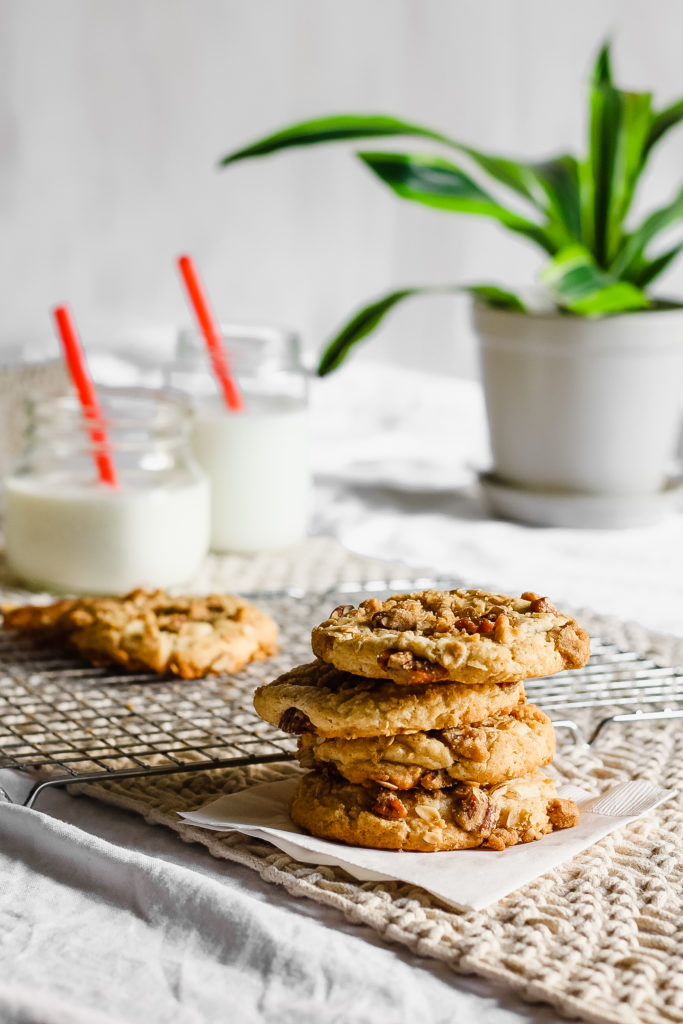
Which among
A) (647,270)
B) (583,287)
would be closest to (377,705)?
(583,287)

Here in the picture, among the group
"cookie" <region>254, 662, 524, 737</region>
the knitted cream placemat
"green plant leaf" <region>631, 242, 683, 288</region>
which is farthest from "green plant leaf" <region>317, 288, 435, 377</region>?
"cookie" <region>254, 662, 524, 737</region>

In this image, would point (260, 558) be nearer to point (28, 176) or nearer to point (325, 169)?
point (28, 176)

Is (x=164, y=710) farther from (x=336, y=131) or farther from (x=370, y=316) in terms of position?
(x=336, y=131)

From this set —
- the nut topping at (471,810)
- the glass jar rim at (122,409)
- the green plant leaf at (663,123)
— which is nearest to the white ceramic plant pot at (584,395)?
the green plant leaf at (663,123)

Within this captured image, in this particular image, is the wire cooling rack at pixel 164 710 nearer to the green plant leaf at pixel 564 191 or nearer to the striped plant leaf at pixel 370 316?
the striped plant leaf at pixel 370 316

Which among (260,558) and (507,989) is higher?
(507,989)

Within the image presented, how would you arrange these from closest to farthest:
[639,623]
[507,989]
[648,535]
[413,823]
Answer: [507,989] → [413,823] → [639,623] → [648,535]

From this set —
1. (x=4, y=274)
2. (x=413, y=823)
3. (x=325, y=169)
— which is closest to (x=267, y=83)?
(x=325, y=169)
